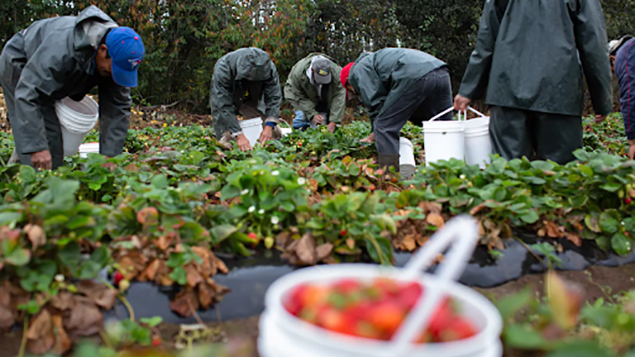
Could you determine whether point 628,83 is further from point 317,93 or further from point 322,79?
point 317,93

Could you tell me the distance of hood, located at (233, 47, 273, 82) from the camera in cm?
498

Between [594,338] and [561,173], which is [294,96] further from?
[594,338]

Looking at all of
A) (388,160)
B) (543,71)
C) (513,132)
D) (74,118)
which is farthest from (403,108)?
(74,118)

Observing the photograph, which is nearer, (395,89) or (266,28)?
(395,89)

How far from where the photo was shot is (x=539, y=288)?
6.47ft

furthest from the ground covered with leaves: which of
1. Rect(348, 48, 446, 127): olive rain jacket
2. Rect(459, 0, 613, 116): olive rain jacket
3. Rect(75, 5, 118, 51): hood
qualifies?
Rect(348, 48, 446, 127): olive rain jacket

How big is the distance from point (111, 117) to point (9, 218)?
2.22m

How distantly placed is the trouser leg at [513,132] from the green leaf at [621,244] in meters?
0.96

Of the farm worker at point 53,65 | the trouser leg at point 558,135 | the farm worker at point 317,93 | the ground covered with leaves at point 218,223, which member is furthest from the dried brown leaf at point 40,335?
the farm worker at point 317,93

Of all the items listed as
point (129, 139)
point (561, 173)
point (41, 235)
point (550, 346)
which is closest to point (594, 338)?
point (550, 346)

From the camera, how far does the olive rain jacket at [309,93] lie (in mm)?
6246

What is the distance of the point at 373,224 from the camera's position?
1.94m

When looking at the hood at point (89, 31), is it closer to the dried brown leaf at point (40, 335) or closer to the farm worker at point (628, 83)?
the dried brown leaf at point (40, 335)

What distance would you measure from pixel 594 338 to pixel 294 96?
218 inches
